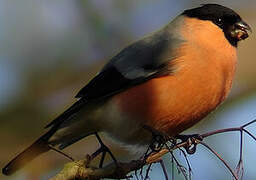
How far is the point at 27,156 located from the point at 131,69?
70 centimetres

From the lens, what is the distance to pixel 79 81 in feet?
14.1

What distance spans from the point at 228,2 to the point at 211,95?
140 centimetres

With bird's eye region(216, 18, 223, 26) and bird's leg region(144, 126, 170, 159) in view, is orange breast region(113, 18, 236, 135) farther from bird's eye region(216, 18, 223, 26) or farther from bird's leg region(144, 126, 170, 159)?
bird's eye region(216, 18, 223, 26)

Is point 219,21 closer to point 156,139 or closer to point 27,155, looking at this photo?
point 156,139

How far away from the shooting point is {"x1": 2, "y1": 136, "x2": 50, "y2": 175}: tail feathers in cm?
301

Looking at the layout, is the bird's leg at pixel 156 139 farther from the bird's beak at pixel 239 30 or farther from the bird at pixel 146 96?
the bird's beak at pixel 239 30

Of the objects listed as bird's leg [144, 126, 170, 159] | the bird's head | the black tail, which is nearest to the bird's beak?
the bird's head

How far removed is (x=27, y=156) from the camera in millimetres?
3078

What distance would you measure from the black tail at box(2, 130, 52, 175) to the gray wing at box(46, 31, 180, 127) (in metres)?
0.12

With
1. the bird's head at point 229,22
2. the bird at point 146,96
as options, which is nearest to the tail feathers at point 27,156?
the bird at point 146,96

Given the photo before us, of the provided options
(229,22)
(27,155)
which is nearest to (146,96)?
(27,155)

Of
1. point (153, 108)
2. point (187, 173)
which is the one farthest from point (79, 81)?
point (187, 173)

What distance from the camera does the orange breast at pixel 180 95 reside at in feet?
10.2

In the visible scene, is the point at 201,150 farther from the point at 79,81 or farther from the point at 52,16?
the point at 52,16
